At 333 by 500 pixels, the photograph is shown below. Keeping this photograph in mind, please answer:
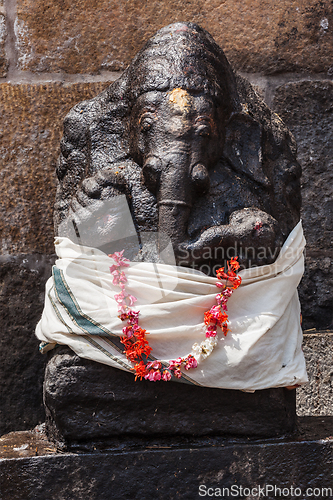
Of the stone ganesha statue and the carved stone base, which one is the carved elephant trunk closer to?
the stone ganesha statue

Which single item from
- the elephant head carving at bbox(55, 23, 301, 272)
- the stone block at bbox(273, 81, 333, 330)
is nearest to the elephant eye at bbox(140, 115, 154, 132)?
the elephant head carving at bbox(55, 23, 301, 272)

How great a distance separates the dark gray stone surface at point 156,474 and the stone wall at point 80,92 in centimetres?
82

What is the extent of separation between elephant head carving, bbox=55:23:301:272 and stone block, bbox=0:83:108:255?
1.83 ft

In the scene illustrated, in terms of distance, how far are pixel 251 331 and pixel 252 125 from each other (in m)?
0.70

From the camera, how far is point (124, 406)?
5.89 ft

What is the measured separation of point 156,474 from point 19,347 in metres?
1.01

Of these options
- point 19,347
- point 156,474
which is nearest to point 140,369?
point 156,474

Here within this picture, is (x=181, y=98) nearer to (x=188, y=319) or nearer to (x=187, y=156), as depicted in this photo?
(x=187, y=156)

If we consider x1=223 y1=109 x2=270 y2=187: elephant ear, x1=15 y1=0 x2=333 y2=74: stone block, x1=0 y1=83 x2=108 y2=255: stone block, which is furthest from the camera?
x1=15 y1=0 x2=333 y2=74: stone block

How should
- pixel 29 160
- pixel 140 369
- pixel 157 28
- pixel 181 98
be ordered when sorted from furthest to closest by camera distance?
pixel 157 28
pixel 29 160
pixel 181 98
pixel 140 369

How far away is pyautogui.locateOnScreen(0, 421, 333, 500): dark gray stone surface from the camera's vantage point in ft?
5.68

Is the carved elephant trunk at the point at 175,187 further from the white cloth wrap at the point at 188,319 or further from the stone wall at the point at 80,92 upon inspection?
the stone wall at the point at 80,92

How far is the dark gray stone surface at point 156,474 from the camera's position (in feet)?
5.68

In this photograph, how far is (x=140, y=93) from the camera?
1.90 m
